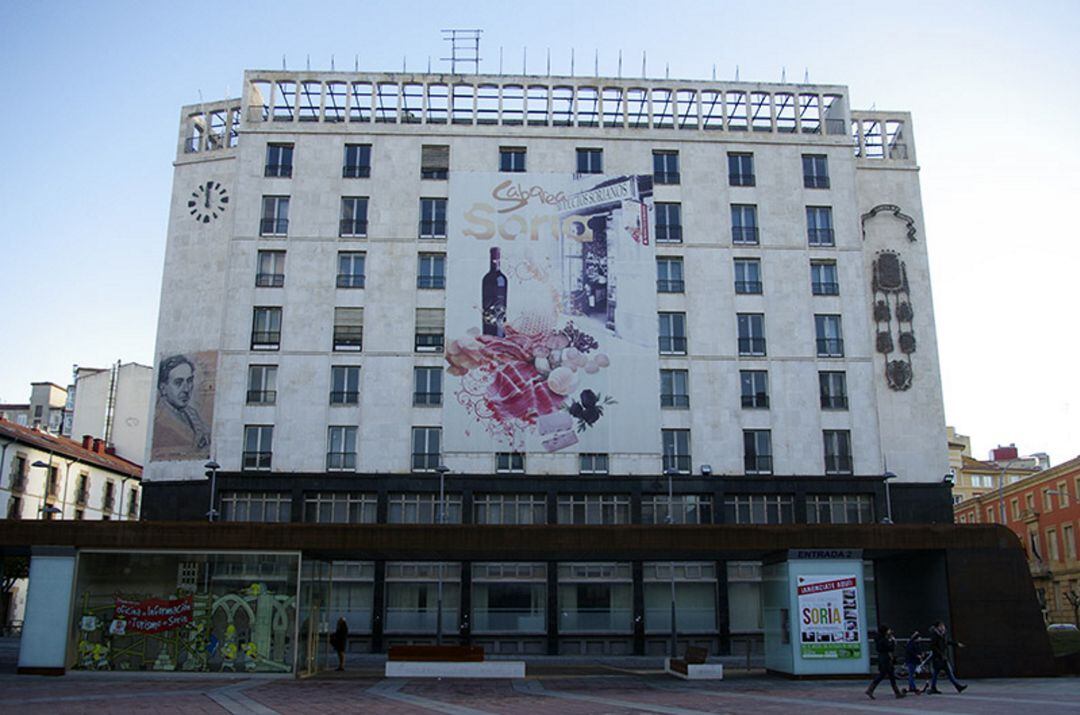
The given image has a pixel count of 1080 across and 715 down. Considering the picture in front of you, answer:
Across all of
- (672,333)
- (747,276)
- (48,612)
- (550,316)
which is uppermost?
(747,276)

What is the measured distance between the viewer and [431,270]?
53.9 m

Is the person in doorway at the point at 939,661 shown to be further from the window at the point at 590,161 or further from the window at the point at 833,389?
the window at the point at 590,161

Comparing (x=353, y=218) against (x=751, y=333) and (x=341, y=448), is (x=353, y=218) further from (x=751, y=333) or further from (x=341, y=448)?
(x=751, y=333)

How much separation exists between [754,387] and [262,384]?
86.2ft

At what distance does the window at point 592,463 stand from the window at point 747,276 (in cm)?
1206

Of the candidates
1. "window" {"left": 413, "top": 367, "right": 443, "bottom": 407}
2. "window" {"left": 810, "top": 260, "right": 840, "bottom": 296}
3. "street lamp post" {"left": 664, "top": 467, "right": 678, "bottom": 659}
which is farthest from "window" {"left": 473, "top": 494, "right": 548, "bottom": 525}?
"window" {"left": 810, "top": 260, "right": 840, "bottom": 296}

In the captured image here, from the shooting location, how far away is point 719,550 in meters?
32.7

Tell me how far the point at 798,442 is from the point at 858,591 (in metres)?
21.9

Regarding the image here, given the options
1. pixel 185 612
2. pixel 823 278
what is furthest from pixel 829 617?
pixel 823 278

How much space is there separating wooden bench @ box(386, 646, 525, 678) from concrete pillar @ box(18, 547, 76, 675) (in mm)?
9945

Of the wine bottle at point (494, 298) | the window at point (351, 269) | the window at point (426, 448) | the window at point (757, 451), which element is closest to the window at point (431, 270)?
the wine bottle at point (494, 298)

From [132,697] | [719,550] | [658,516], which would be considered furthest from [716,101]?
[132,697]

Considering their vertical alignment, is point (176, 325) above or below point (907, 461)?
above

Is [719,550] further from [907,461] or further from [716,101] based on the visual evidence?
[716,101]
